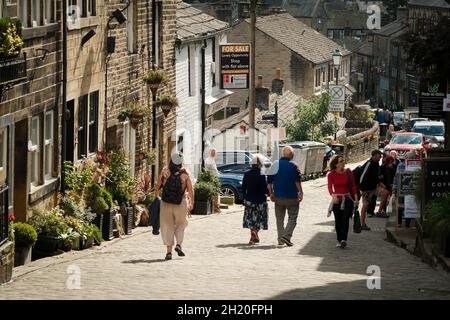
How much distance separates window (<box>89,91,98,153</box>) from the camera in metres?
26.9

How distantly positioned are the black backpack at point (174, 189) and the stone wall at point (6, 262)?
3353mm

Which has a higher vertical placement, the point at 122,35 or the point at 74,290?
the point at 122,35

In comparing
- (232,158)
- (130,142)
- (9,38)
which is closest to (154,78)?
→ (130,142)

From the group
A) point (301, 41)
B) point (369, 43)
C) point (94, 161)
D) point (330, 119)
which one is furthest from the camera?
point (369, 43)

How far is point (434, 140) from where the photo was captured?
5781 cm

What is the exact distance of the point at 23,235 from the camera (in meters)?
19.0

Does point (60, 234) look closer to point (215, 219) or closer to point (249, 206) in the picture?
point (249, 206)

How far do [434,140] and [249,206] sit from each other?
36085 mm

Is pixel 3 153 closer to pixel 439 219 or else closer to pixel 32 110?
pixel 32 110

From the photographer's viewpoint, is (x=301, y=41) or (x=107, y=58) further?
(x=301, y=41)

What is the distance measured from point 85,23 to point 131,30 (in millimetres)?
6394

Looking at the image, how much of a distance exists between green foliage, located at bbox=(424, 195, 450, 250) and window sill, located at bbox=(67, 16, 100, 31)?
296 inches
